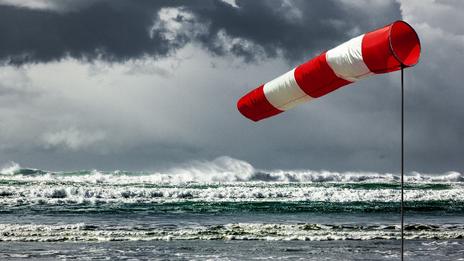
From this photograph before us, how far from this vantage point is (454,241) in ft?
56.3

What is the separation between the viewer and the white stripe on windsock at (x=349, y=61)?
20.0 feet

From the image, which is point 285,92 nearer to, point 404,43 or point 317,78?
point 317,78

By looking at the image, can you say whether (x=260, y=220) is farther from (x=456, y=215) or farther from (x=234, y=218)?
(x=456, y=215)

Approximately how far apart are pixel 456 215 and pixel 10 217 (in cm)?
1824

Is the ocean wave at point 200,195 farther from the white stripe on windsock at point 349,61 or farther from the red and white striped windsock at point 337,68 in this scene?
the white stripe on windsock at point 349,61

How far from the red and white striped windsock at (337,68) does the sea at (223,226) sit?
6.78 meters

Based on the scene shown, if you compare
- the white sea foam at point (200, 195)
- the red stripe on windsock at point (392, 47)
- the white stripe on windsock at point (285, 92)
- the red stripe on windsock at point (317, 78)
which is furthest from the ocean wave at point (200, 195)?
the red stripe on windsock at point (392, 47)

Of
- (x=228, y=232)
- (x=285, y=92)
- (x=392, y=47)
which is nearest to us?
(x=392, y=47)

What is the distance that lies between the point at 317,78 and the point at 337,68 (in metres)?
0.33

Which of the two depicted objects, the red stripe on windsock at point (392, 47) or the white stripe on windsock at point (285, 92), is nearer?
the red stripe on windsock at point (392, 47)

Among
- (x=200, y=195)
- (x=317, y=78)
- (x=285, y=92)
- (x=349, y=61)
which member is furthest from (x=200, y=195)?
(x=349, y=61)

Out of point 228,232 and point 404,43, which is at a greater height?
point 404,43

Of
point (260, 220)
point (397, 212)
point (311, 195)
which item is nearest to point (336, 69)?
point (260, 220)

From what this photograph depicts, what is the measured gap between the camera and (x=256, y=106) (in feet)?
25.6
